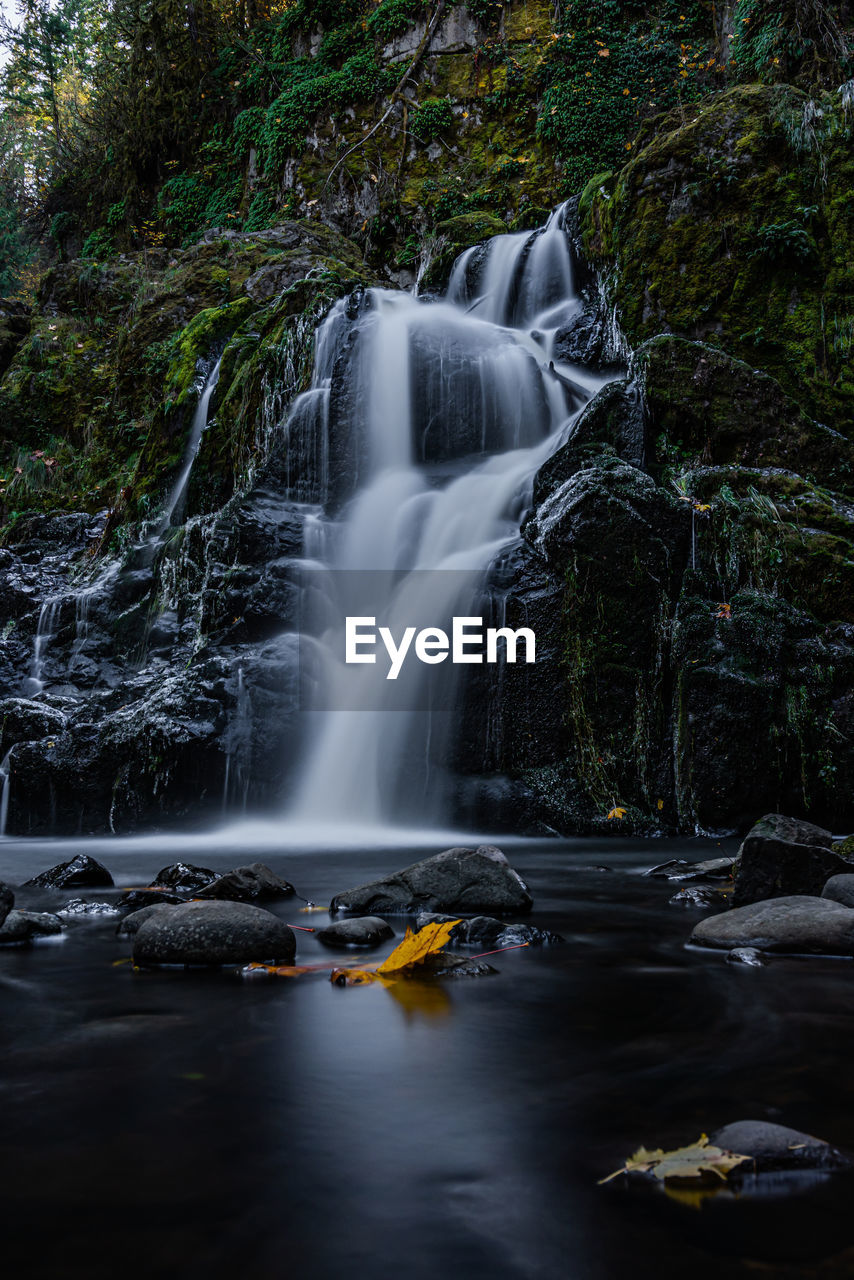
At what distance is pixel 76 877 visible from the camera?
18.0ft

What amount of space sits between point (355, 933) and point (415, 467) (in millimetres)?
8640

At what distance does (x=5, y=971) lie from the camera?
345 centimetres

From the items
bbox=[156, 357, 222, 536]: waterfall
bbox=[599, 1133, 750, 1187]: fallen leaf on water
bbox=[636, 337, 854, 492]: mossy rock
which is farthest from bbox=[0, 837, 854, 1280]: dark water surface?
bbox=[156, 357, 222, 536]: waterfall

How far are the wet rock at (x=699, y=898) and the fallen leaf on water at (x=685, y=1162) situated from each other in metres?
2.91

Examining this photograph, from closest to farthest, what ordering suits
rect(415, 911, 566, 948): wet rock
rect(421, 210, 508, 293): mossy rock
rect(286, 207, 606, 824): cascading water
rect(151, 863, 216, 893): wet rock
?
rect(415, 911, 566, 948): wet rock, rect(151, 863, 216, 893): wet rock, rect(286, 207, 606, 824): cascading water, rect(421, 210, 508, 293): mossy rock

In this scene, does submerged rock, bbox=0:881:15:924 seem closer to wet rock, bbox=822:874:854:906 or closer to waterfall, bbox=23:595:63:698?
wet rock, bbox=822:874:854:906

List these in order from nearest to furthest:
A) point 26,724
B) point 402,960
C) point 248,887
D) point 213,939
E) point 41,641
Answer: point 402,960 → point 213,939 → point 248,887 → point 26,724 → point 41,641

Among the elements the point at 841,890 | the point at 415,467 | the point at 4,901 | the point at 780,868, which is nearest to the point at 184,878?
the point at 4,901

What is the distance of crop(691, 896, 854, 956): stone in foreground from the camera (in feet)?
11.5

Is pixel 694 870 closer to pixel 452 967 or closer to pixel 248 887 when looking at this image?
pixel 452 967

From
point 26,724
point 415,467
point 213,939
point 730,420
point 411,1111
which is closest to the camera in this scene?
point 411,1111

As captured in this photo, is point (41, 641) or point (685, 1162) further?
point (41, 641)

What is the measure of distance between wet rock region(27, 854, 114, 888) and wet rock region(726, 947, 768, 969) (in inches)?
147

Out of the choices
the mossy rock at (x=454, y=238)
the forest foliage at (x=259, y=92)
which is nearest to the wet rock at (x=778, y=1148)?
the mossy rock at (x=454, y=238)
